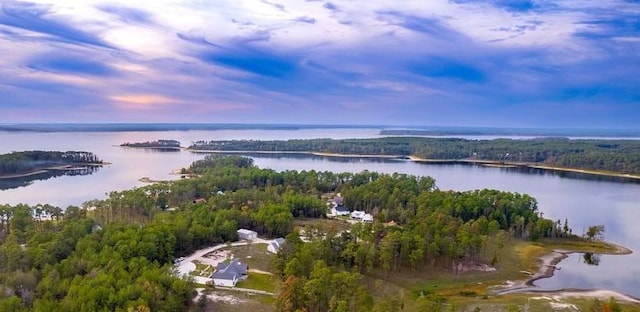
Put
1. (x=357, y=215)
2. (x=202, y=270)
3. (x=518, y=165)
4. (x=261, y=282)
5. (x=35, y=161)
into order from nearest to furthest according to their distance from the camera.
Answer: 1. (x=261, y=282)
2. (x=202, y=270)
3. (x=357, y=215)
4. (x=35, y=161)
5. (x=518, y=165)

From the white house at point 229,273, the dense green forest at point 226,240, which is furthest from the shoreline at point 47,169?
the white house at point 229,273

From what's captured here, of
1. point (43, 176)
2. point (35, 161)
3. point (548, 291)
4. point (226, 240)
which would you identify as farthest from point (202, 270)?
point (35, 161)

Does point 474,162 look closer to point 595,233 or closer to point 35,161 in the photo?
point 595,233

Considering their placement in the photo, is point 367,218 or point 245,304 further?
point 367,218

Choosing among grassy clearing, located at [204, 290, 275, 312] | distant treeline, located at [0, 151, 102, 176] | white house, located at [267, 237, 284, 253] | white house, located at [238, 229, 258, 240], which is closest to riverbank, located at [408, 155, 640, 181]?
distant treeline, located at [0, 151, 102, 176]

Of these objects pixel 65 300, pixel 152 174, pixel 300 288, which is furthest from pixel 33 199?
pixel 300 288

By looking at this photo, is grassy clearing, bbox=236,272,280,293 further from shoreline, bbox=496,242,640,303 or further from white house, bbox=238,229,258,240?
shoreline, bbox=496,242,640,303
